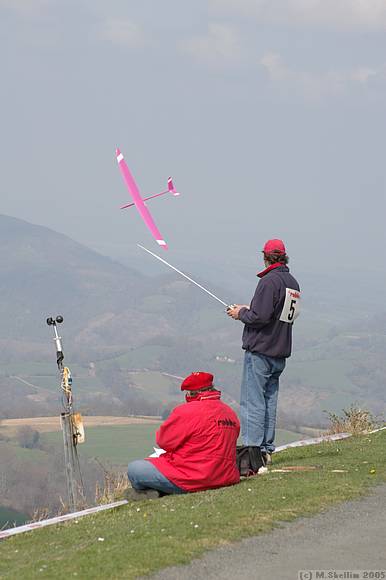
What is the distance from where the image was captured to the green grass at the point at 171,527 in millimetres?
6875

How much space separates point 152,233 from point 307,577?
25.8 ft

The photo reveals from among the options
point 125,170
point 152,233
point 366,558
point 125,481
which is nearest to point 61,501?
point 125,481

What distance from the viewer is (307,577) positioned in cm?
645

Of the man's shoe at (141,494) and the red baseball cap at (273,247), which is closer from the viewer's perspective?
the man's shoe at (141,494)

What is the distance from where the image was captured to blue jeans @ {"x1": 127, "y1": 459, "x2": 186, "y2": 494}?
32.4 feet

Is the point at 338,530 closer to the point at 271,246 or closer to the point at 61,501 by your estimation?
the point at 271,246

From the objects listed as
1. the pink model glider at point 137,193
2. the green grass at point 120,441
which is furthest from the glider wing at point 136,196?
the green grass at point 120,441

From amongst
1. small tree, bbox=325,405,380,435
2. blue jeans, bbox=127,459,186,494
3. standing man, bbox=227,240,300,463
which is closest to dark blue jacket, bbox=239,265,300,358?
standing man, bbox=227,240,300,463

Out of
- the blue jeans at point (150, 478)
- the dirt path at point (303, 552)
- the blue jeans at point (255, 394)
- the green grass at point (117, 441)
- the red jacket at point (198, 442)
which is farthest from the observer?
the green grass at point (117, 441)

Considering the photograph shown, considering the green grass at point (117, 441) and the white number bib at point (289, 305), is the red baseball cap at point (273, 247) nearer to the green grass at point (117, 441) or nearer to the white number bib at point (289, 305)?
the white number bib at point (289, 305)

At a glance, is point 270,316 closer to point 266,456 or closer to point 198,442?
point 266,456

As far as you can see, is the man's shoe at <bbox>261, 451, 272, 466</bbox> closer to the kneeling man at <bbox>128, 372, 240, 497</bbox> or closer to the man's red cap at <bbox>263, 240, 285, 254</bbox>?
the kneeling man at <bbox>128, 372, 240, 497</bbox>

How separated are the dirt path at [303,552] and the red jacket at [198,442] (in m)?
1.53

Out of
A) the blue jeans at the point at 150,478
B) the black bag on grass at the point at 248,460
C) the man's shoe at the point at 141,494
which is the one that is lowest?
the man's shoe at the point at 141,494
